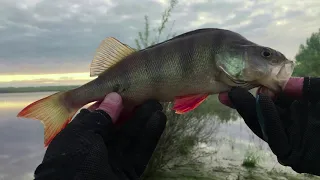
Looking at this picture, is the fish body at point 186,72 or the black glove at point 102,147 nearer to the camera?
the black glove at point 102,147

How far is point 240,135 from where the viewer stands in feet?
47.2

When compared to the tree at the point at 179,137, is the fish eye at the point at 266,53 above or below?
above

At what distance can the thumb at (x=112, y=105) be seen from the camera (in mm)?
2658

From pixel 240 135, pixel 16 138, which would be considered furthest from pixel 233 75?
pixel 16 138

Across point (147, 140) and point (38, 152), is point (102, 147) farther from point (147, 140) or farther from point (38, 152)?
point (38, 152)

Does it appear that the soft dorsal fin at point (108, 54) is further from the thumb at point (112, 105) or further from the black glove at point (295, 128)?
the black glove at point (295, 128)

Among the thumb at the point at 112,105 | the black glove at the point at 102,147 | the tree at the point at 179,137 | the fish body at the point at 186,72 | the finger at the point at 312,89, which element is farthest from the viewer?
the tree at the point at 179,137

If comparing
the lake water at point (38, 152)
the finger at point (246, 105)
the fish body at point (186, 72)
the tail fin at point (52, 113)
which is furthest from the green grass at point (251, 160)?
the tail fin at point (52, 113)

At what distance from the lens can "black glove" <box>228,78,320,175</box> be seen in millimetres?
2359

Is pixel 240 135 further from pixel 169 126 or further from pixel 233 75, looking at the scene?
pixel 233 75

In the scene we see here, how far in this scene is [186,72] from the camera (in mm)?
2846

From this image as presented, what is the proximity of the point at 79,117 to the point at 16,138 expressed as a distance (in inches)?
658

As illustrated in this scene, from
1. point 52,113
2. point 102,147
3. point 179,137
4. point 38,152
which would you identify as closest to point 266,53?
point 102,147

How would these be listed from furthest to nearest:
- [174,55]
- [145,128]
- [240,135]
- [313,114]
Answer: [240,135]
[174,55]
[145,128]
[313,114]
